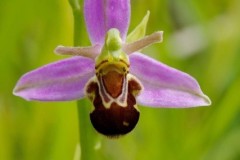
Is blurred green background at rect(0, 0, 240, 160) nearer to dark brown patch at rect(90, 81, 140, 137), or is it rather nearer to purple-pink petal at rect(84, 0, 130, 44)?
purple-pink petal at rect(84, 0, 130, 44)

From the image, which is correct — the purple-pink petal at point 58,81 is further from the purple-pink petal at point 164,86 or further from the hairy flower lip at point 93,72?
the purple-pink petal at point 164,86

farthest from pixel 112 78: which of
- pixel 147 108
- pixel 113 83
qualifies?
pixel 147 108

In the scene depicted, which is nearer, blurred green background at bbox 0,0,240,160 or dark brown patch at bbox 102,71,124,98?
dark brown patch at bbox 102,71,124,98

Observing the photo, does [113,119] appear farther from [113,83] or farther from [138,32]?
[138,32]

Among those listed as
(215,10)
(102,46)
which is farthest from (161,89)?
(215,10)

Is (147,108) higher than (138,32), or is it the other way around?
(138,32)

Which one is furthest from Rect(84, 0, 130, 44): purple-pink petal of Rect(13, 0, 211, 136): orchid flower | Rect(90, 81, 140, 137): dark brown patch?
Rect(90, 81, 140, 137): dark brown patch
